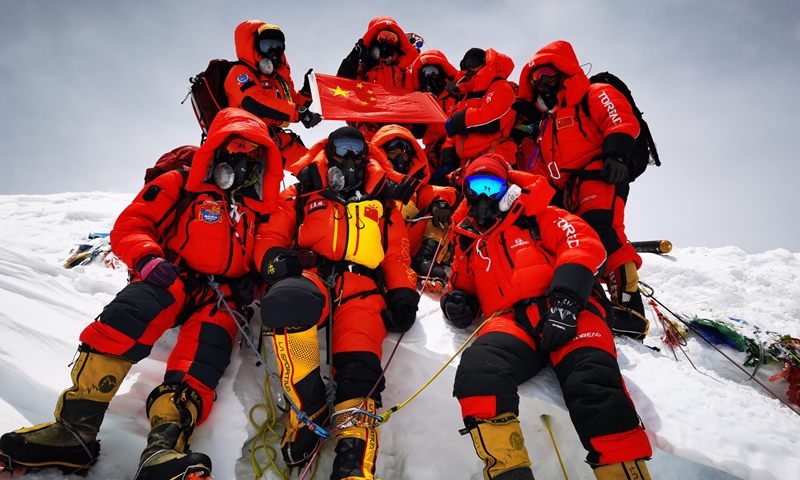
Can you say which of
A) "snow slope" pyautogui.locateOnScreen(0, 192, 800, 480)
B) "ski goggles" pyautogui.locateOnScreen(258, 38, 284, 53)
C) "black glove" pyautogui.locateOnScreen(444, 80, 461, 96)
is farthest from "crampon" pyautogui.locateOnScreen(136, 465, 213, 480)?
"black glove" pyautogui.locateOnScreen(444, 80, 461, 96)

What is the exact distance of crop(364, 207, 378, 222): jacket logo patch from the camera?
9.95ft

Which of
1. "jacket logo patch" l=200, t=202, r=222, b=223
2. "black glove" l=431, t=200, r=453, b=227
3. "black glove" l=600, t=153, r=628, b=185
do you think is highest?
"black glove" l=600, t=153, r=628, b=185

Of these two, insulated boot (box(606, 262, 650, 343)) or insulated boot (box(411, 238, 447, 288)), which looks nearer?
insulated boot (box(606, 262, 650, 343))

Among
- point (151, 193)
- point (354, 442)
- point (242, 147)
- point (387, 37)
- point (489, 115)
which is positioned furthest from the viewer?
point (387, 37)

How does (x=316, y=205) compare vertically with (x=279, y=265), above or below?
above

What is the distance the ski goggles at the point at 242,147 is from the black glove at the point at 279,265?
77cm

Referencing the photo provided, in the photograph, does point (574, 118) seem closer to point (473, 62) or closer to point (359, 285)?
point (473, 62)

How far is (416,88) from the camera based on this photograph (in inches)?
244

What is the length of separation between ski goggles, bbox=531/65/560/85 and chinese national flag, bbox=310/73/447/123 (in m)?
1.49

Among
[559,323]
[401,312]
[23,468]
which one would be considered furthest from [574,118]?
[23,468]

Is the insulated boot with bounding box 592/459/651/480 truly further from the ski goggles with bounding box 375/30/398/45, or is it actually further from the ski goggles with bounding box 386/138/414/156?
the ski goggles with bounding box 375/30/398/45

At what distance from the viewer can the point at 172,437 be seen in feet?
6.75

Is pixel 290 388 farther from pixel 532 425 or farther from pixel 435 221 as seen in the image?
pixel 435 221

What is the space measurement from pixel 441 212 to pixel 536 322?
1.91 m
